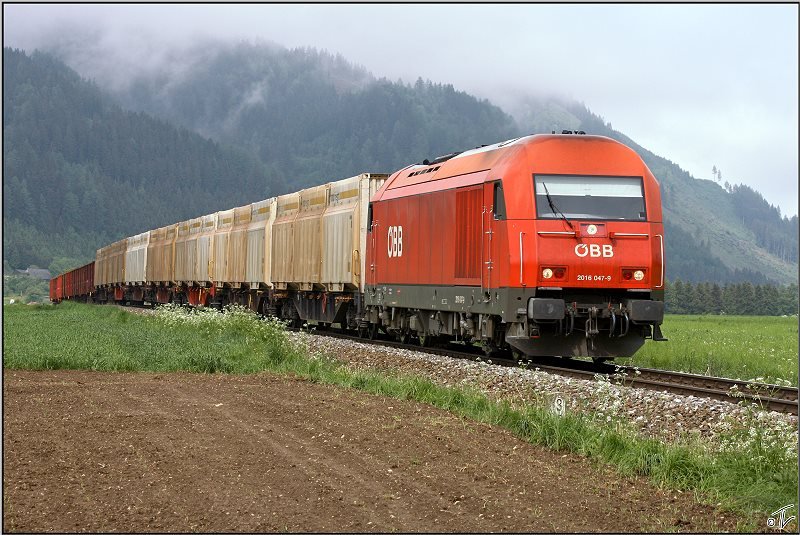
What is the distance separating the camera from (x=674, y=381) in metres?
17.3

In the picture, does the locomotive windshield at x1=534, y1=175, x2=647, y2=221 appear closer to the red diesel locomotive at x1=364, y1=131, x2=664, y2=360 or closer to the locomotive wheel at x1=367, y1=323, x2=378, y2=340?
the red diesel locomotive at x1=364, y1=131, x2=664, y2=360

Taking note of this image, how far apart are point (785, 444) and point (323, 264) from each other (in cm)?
2123

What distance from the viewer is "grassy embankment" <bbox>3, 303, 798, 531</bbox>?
8.76m

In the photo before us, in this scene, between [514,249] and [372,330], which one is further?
[372,330]

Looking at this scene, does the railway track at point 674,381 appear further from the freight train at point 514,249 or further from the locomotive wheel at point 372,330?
the locomotive wheel at point 372,330

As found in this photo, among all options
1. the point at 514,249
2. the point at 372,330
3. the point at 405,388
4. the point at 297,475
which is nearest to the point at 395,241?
the point at 372,330

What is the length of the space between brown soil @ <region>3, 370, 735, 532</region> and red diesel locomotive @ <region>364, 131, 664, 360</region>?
4.91 metres

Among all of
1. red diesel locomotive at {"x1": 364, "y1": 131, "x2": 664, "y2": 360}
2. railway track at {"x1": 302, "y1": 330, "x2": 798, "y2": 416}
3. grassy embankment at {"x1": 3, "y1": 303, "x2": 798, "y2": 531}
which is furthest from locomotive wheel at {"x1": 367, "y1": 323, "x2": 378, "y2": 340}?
red diesel locomotive at {"x1": 364, "y1": 131, "x2": 664, "y2": 360}

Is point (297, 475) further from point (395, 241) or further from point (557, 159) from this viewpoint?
point (395, 241)

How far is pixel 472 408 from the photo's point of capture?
42.3 ft

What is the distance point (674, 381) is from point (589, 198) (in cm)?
349

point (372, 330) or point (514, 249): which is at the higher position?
point (514, 249)

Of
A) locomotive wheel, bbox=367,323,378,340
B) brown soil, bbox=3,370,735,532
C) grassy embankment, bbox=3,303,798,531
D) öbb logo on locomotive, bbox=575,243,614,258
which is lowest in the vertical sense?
brown soil, bbox=3,370,735,532

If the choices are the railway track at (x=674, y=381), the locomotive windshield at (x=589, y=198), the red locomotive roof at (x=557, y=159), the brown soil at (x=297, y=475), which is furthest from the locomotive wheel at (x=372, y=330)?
the brown soil at (x=297, y=475)
